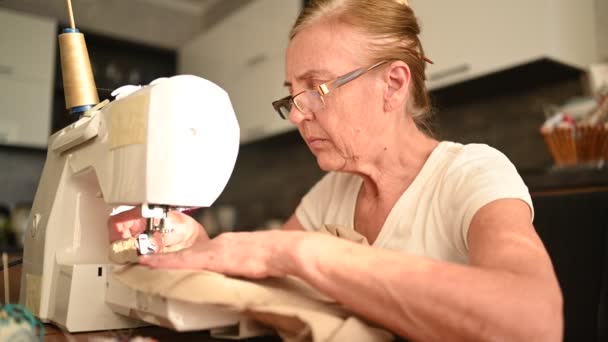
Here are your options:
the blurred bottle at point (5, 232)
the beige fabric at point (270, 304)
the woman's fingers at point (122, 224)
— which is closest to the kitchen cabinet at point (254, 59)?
the blurred bottle at point (5, 232)

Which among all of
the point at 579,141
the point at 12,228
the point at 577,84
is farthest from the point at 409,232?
the point at 12,228

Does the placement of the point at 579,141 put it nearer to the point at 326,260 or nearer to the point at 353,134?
the point at 353,134

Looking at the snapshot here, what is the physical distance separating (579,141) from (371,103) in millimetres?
930

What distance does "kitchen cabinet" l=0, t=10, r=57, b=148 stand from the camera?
9.28ft

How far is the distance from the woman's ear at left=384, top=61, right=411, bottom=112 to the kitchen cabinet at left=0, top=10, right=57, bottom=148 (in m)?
2.46

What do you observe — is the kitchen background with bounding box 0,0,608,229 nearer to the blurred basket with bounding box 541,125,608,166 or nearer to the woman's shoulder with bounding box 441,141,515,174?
the blurred basket with bounding box 541,125,608,166

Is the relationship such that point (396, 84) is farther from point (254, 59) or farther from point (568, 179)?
point (254, 59)

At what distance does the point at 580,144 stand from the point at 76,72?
1.49 m

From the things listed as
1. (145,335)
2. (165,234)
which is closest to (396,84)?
(165,234)

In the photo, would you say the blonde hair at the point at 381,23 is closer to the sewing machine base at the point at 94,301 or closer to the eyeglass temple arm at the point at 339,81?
the eyeglass temple arm at the point at 339,81

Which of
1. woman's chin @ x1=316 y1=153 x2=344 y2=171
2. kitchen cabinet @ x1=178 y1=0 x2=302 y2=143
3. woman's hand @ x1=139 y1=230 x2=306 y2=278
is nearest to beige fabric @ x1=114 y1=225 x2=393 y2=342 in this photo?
woman's hand @ x1=139 y1=230 x2=306 y2=278

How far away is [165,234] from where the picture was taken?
0.89m

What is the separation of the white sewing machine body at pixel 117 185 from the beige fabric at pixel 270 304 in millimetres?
29

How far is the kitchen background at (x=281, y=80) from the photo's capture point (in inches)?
47.5
